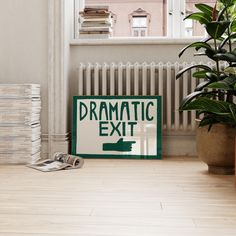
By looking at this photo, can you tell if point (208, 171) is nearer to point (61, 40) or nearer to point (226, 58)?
point (226, 58)

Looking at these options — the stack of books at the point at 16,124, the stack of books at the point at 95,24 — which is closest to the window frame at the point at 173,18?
the stack of books at the point at 95,24

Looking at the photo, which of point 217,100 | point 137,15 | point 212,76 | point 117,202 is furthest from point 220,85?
point 137,15

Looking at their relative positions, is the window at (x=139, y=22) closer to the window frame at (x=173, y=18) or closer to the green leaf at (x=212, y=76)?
the window frame at (x=173, y=18)

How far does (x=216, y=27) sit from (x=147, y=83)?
92 cm

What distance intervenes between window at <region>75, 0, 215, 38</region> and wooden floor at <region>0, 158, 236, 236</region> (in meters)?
1.27

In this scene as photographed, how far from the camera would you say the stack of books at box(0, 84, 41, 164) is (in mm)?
2516

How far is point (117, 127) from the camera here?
9.12 feet

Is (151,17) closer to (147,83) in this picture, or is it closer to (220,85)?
(147,83)

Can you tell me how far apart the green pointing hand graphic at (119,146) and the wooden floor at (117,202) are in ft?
1.12

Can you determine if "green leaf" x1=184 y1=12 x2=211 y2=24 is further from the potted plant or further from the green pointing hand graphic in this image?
the green pointing hand graphic

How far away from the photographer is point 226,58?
2023 millimetres

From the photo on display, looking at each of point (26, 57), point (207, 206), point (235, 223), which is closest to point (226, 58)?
point (207, 206)

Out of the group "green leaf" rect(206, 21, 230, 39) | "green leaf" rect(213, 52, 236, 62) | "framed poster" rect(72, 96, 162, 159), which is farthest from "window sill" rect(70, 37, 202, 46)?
"green leaf" rect(213, 52, 236, 62)

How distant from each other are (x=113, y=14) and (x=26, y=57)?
860 mm
